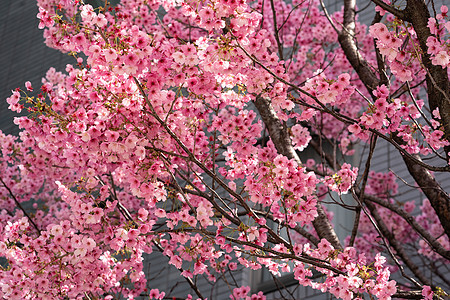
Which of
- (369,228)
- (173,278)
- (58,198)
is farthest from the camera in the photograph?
(58,198)

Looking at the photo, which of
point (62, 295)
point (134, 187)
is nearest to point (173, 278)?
point (62, 295)

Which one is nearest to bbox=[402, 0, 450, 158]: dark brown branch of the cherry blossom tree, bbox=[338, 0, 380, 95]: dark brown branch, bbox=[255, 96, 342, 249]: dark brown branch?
the cherry blossom tree

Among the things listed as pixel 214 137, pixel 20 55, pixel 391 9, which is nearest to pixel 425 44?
pixel 391 9

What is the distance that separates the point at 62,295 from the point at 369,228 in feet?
12.9

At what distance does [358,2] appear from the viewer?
8727 millimetres

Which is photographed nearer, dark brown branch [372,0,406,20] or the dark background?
dark brown branch [372,0,406,20]

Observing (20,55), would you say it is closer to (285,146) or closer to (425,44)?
(285,146)

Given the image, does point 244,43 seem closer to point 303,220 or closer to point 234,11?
point 234,11

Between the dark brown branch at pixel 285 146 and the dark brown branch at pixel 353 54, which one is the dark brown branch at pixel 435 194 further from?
the dark brown branch at pixel 285 146

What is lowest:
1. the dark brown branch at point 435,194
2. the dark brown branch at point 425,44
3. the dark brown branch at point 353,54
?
the dark brown branch at point 435,194

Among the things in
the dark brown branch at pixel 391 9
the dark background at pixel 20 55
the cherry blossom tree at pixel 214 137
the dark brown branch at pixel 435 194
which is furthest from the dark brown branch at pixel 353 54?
the dark background at pixel 20 55

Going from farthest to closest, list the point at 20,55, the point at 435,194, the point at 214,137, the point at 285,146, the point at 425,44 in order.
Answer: the point at 20,55, the point at 285,146, the point at 435,194, the point at 214,137, the point at 425,44

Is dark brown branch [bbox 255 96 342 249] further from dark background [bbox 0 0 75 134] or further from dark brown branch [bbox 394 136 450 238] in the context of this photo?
dark background [bbox 0 0 75 134]

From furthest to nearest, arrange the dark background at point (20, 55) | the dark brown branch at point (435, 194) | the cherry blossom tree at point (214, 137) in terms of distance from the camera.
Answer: the dark background at point (20, 55), the dark brown branch at point (435, 194), the cherry blossom tree at point (214, 137)
